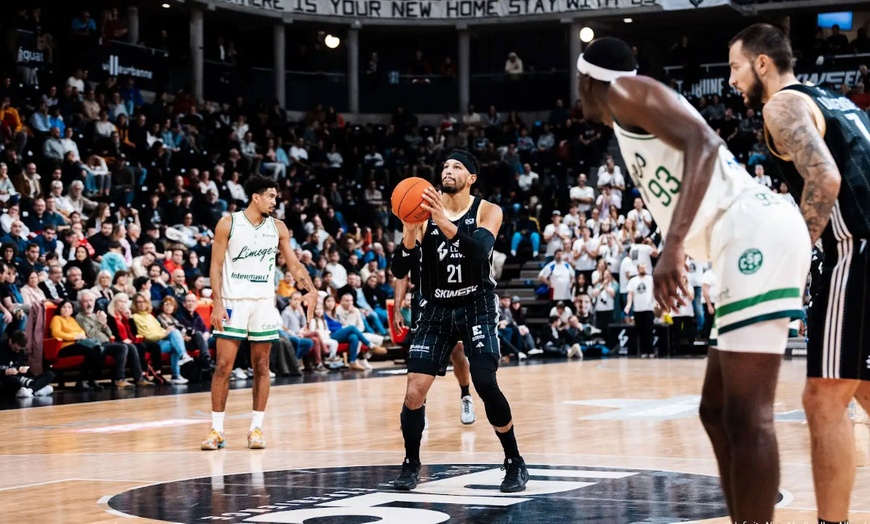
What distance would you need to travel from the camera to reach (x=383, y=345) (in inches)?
808

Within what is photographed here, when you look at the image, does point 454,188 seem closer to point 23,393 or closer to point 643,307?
point 23,393

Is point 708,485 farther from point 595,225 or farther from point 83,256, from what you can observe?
point 595,225

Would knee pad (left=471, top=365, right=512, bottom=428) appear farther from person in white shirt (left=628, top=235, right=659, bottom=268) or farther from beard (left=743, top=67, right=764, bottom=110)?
person in white shirt (left=628, top=235, right=659, bottom=268)

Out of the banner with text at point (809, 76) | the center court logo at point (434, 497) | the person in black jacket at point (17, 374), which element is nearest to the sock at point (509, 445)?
the center court logo at point (434, 497)

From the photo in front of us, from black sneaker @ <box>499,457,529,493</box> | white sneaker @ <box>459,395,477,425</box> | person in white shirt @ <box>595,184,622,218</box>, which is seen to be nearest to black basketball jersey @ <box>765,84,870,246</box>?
black sneaker @ <box>499,457,529,493</box>

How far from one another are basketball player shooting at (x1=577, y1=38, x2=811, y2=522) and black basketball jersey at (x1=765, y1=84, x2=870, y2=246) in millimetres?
647

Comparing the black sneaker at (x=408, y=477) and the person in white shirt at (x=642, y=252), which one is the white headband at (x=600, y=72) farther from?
the person in white shirt at (x=642, y=252)

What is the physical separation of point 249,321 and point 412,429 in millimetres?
2572

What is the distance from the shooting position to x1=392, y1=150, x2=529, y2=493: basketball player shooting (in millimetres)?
6711

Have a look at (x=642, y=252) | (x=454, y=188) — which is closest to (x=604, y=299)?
(x=642, y=252)

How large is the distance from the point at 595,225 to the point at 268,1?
11.4 metres

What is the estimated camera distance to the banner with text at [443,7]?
30.3 m

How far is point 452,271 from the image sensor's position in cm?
699

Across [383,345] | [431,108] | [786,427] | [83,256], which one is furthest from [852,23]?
[786,427]
